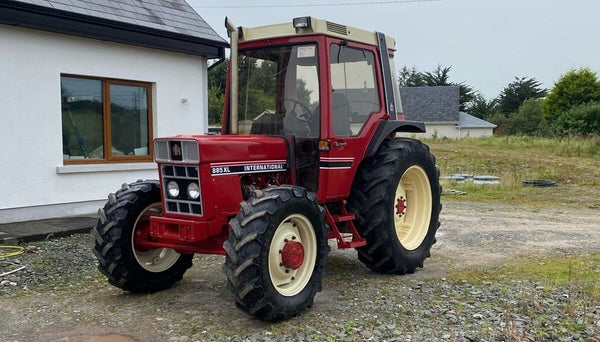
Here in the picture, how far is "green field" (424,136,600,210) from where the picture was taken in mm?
13406

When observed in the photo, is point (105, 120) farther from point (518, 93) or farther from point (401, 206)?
point (518, 93)

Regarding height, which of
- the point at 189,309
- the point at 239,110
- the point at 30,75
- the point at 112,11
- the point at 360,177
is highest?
the point at 112,11

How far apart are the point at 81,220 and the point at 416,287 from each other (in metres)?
5.31

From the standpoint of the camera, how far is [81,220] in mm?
8633

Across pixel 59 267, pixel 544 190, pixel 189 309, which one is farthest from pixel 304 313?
pixel 544 190

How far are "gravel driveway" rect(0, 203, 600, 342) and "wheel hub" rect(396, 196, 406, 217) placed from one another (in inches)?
25.8

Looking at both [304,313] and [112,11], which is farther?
[112,11]

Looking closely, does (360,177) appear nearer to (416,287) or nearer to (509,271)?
(416,287)

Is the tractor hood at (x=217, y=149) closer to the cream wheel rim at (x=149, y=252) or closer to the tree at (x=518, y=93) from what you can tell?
the cream wheel rim at (x=149, y=252)

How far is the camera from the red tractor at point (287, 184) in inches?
182

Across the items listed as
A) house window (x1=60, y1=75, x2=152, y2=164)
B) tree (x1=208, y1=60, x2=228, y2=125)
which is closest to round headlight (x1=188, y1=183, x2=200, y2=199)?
house window (x1=60, y1=75, x2=152, y2=164)

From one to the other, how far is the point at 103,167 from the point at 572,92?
43.5 metres

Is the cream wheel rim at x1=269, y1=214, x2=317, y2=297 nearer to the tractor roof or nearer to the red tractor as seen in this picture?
the red tractor

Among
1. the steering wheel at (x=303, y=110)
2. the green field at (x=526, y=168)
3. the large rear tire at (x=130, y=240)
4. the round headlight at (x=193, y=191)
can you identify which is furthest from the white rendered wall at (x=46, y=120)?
the green field at (x=526, y=168)
